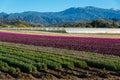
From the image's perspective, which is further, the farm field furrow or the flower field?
the flower field

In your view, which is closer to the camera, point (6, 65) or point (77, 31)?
point (6, 65)

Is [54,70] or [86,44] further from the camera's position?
[86,44]

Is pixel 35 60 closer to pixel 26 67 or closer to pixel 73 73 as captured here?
pixel 26 67

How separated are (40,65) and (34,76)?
2170 mm

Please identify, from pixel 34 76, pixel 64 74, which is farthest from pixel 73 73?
pixel 34 76

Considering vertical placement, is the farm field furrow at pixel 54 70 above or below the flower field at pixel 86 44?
above

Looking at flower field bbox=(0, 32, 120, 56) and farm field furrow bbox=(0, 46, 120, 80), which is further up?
farm field furrow bbox=(0, 46, 120, 80)

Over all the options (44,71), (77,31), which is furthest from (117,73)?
(77,31)

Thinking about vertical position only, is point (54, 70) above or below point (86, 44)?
above

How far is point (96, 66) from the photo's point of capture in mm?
16750

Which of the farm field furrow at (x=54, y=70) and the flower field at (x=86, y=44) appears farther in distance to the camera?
the flower field at (x=86, y=44)

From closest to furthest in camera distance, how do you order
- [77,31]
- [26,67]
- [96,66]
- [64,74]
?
[64,74], [26,67], [96,66], [77,31]

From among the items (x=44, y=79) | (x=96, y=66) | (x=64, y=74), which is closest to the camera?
(x=44, y=79)

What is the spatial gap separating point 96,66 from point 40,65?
2679mm
